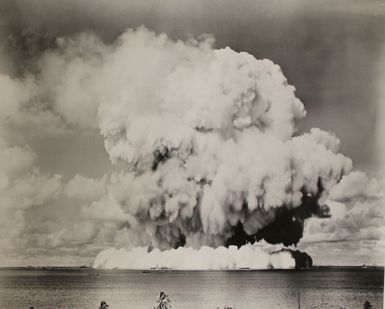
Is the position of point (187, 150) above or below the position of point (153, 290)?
above

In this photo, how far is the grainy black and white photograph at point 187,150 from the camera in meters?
7.47

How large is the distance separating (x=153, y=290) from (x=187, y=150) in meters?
1.43

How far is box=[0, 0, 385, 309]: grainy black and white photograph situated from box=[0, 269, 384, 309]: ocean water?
0.02m

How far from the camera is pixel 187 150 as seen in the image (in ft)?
25.7

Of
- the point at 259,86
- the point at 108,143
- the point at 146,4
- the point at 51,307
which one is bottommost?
the point at 51,307

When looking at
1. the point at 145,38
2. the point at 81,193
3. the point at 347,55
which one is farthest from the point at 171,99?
the point at 347,55

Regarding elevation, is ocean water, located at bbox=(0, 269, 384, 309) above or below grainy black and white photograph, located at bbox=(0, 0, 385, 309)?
below

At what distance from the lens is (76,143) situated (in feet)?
24.8

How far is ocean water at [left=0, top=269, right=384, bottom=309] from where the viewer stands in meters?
7.39

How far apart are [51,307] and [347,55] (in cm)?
396

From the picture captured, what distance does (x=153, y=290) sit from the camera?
305 inches

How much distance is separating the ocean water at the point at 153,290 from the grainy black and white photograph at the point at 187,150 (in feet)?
0.07

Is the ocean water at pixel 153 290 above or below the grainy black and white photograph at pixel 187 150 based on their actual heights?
below

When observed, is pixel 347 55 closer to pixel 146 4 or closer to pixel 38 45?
pixel 146 4
